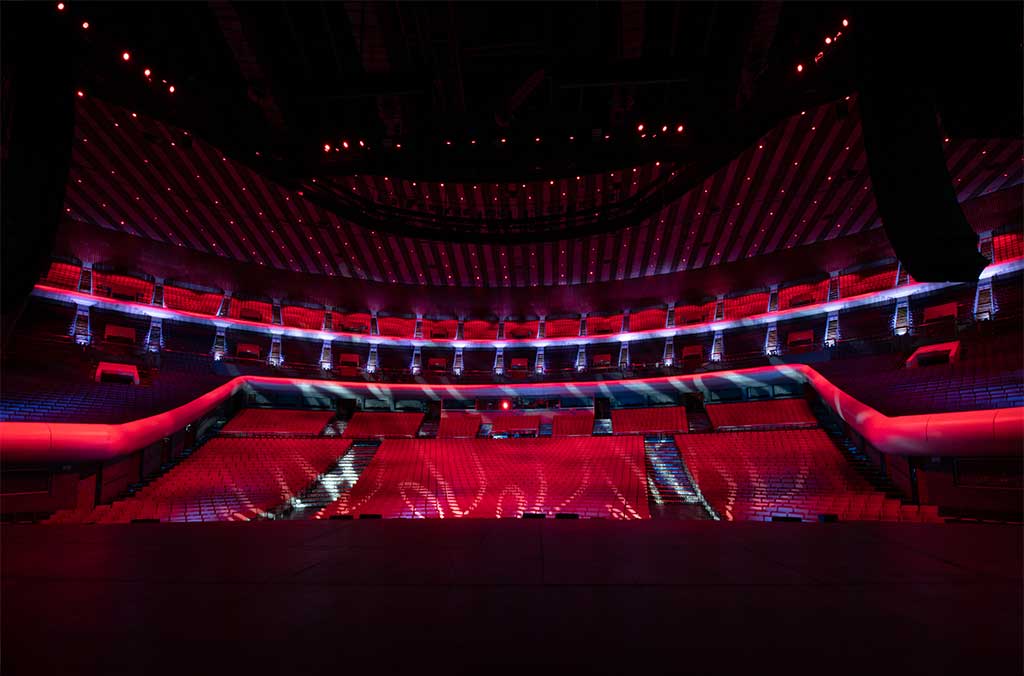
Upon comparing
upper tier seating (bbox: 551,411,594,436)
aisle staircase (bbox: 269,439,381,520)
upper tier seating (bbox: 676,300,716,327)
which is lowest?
aisle staircase (bbox: 269,439,381,520)

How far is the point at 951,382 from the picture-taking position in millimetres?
14031

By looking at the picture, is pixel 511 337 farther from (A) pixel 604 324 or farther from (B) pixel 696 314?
(B) pixel 696 314

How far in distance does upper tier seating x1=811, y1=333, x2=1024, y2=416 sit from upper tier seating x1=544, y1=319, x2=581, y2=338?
13.5 meters

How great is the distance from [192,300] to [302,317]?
5.21 meters

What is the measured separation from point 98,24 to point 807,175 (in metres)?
18.6

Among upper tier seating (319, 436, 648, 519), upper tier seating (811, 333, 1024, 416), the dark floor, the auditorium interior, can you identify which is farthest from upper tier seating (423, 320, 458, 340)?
the dark floor

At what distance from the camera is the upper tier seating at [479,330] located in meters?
28.7

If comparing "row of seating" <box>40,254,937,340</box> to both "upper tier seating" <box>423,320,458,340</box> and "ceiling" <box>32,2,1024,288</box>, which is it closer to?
"upper tier seating" <box>423,320,458,340</box>

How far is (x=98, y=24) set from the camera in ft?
24.2

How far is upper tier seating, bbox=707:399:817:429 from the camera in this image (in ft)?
63.7

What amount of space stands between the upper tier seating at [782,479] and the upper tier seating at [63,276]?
26.3 metres

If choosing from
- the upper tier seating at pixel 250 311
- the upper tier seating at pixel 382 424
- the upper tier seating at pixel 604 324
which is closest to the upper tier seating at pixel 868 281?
the upper tier seating at pixel 604 324

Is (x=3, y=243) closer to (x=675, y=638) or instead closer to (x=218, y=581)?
(x=218, y=581)

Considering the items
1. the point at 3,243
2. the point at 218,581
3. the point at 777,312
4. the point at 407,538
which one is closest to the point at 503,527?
the point at 407,538
